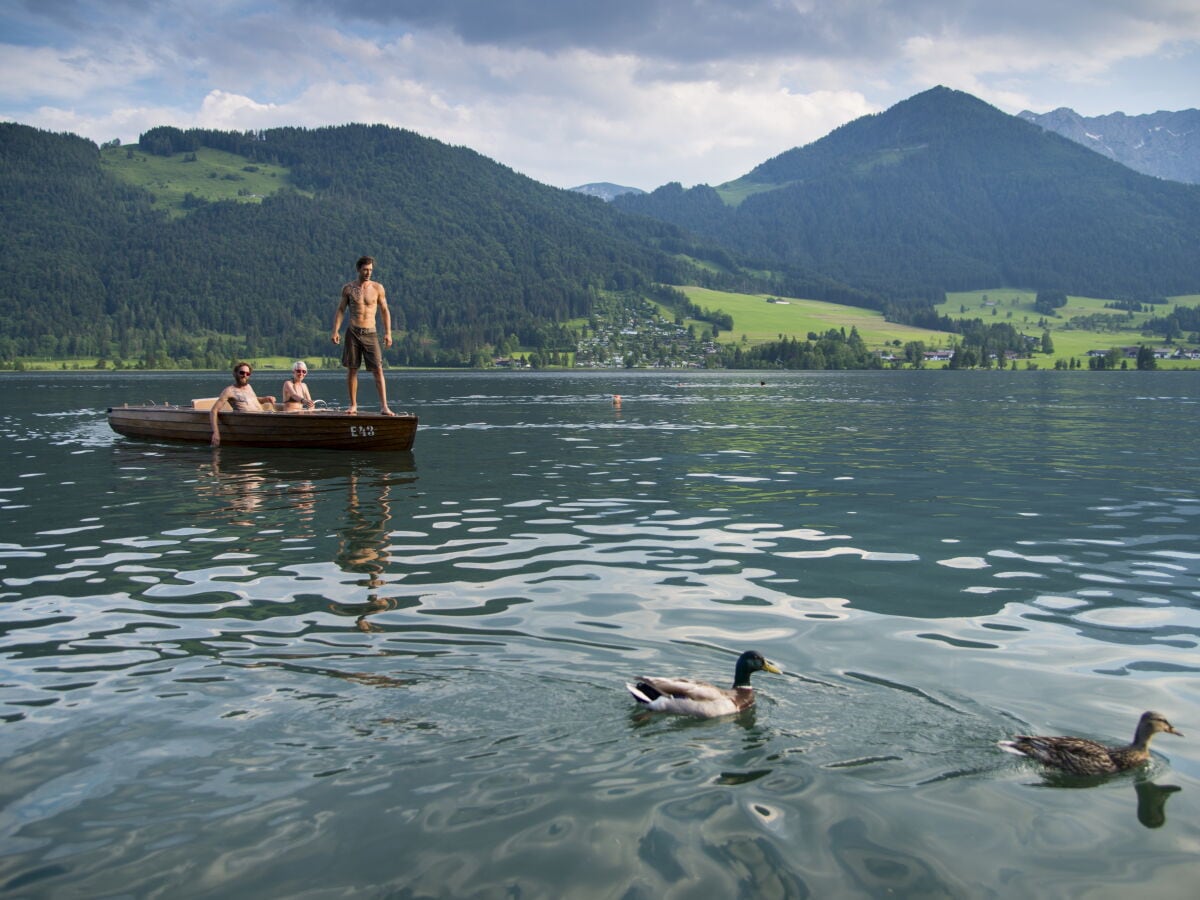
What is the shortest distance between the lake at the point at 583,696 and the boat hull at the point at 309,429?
8.61 metres

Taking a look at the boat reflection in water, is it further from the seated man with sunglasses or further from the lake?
the seated man with sunglasses

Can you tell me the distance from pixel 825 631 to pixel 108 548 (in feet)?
38.2

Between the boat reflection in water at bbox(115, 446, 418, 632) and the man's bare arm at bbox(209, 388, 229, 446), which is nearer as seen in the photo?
the boat reflection in water at bbox(115, 446, 418, 632)

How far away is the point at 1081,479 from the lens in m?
24.6

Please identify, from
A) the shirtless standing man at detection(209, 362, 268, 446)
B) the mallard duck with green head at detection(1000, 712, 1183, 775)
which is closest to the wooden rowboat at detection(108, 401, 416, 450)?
the shirtless standing man at detection(209, 362, 268, 446)

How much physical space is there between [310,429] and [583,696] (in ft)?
75.6

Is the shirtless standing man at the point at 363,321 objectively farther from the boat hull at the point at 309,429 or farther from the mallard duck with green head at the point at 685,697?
the mallard duck with green head at the point at 685,697

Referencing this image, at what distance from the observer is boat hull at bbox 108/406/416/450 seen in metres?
29.0

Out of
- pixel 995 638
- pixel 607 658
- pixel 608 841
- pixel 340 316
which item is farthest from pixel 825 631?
pixel 340 316

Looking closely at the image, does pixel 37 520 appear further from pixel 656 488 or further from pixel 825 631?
pixel 825 631

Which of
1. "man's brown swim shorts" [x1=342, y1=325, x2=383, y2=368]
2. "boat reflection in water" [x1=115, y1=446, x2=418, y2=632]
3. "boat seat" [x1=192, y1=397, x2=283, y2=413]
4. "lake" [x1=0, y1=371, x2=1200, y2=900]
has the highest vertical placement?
"man's brown swim shorts" [x1=342, y1=325, x2=383, y2=368]

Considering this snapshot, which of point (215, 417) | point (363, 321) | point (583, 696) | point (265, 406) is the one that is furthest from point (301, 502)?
point (583, 696)

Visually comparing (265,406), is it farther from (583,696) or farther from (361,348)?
(583,696)

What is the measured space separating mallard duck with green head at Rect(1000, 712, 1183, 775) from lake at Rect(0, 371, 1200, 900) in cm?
16
